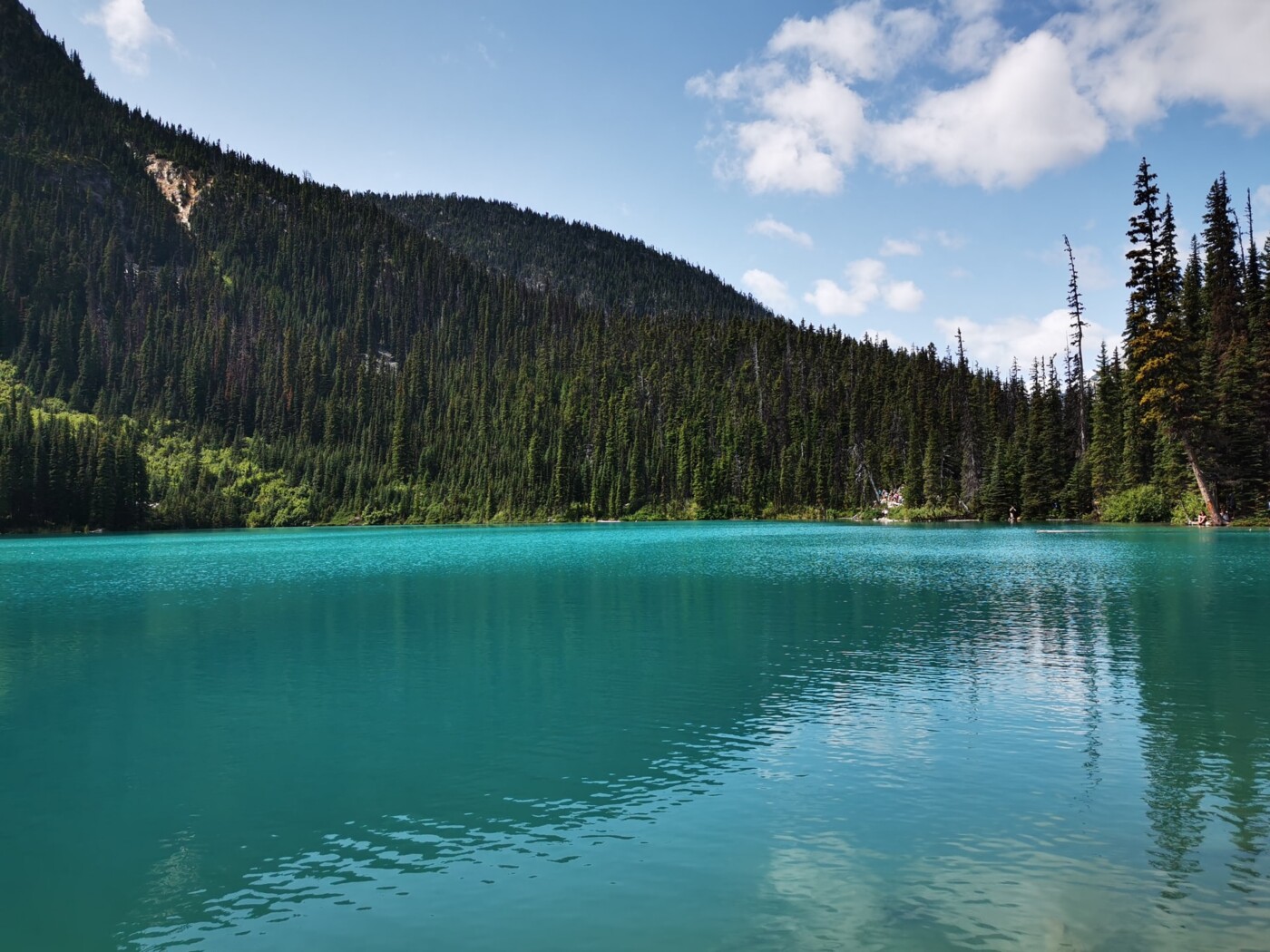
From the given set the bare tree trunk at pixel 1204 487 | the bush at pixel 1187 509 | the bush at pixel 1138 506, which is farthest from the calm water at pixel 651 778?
the bush at pixel 1138 506

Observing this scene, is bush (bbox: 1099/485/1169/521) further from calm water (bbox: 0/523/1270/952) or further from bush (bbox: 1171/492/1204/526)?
calm water (bbox: 0/523/1270/952)

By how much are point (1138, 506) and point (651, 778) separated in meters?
91.7

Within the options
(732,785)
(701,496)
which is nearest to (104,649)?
(732,785)

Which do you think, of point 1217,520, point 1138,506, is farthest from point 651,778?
point 1138,506

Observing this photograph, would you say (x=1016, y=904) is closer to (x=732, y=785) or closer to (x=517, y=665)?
(x=732, y=785)

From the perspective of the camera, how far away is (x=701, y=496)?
16250cm

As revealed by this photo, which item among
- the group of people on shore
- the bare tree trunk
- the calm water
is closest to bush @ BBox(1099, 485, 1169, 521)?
the group of people on shore

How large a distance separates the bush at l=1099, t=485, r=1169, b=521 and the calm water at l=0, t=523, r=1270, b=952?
58.7 meters

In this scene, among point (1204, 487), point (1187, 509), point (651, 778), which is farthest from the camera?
point (1187, 509)

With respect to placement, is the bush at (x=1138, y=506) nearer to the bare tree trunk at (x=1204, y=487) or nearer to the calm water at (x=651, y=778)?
the bare tree trunk at (x=1204, y=487)

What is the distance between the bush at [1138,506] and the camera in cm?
8819

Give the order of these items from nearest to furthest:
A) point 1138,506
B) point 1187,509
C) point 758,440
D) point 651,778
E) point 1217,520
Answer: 1. point 651,778
2. point 1217,520
3. point 1187,509
4. point 1138,506
5. point 758,440

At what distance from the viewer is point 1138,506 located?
90.0m

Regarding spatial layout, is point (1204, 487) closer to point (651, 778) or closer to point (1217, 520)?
point (1217, 520)
